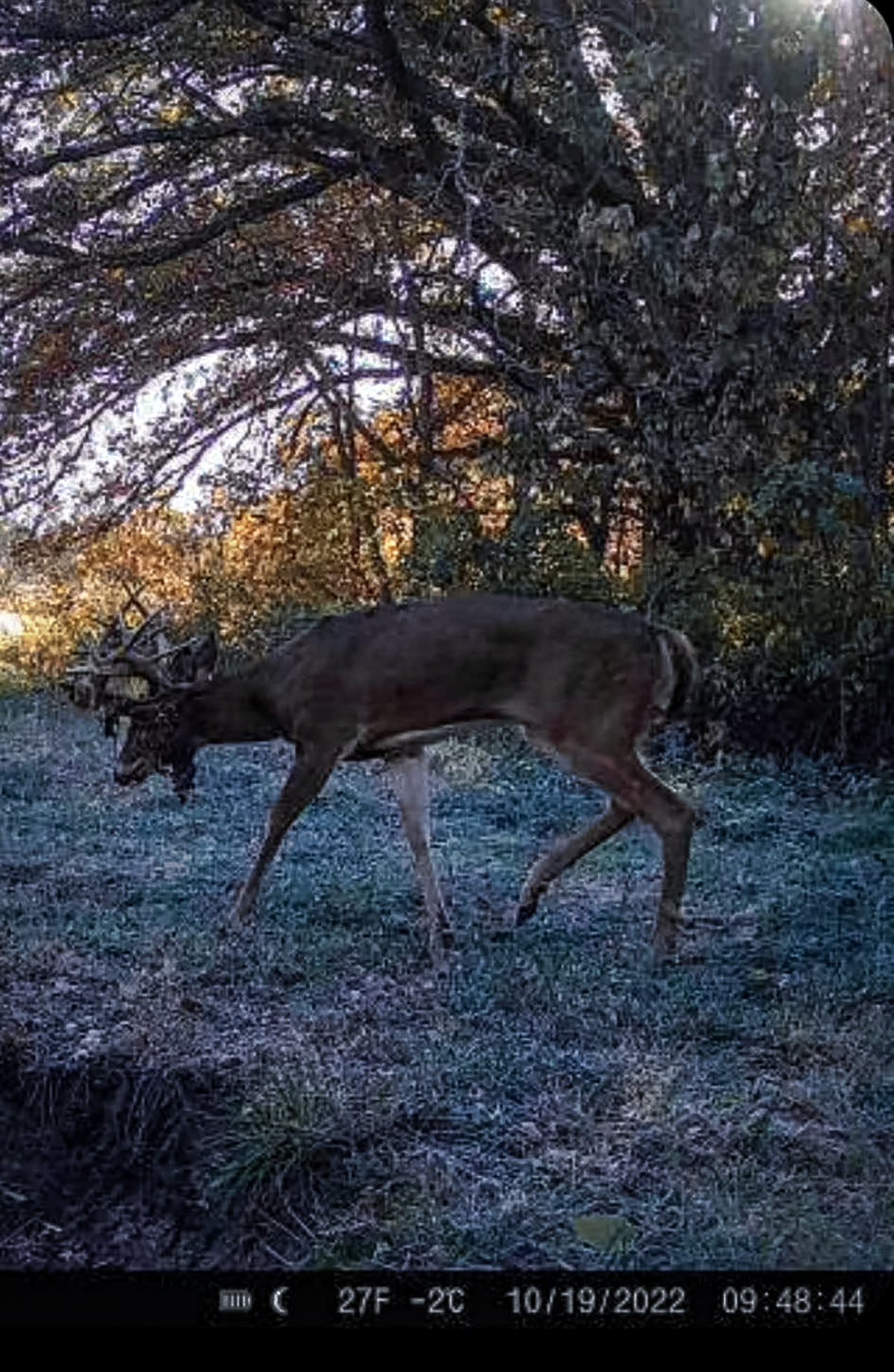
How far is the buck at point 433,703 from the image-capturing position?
3562 mm

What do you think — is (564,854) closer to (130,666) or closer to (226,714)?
(226,714)

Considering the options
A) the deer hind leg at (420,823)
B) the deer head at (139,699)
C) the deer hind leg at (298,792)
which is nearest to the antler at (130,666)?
the deer head at (139,699)

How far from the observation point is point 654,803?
139 inches

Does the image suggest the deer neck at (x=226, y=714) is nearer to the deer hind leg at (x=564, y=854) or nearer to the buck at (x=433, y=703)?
the buck at (x=433, y=703)

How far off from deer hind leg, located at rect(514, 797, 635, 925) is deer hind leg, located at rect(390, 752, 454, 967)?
18cm

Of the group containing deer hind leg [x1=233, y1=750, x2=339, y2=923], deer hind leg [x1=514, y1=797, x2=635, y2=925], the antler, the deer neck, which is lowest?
deer hind leg [x1=514, y1=797, x2=635, y2=925]

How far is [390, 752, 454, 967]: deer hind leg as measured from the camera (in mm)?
3561

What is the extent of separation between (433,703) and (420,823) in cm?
30

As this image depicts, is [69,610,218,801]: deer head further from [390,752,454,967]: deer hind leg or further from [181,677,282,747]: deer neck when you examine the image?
[390,752,454,967]: deer hind leg

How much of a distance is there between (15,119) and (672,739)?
8.00ft

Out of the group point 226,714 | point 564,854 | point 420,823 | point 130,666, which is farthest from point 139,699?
point 564,854

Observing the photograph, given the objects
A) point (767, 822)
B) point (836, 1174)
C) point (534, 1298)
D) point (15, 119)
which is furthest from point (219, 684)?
point (534, 1298)

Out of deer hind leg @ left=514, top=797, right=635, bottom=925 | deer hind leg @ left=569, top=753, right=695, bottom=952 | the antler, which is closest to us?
deer hind leg @ left=569, top=753, right=695, bottom=952

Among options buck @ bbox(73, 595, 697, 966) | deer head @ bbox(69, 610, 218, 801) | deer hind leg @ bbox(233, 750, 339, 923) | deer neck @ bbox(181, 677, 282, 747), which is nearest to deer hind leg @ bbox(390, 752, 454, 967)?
buck @ bbox(73, 595, 697, 966)
